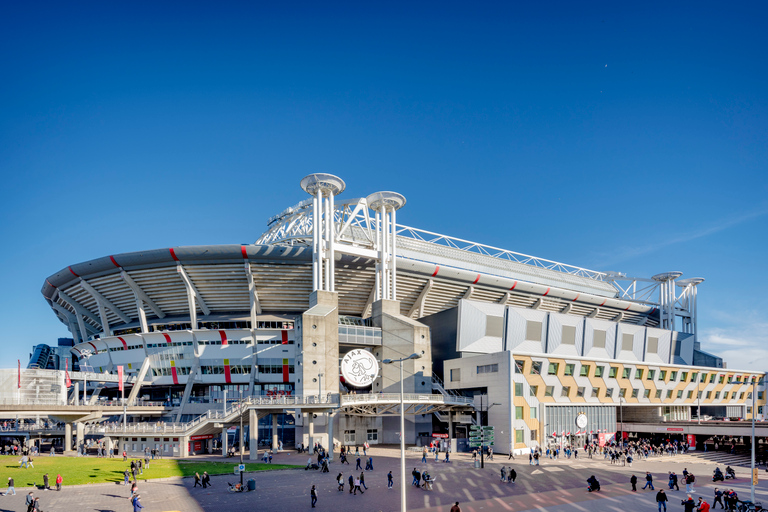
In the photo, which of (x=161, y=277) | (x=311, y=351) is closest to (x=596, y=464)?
(x=311, y=351)

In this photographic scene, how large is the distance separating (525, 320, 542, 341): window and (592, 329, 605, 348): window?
11.5 m

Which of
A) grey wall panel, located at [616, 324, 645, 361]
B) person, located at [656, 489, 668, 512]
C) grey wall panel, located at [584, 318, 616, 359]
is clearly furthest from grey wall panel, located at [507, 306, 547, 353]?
person, located at [656, 489, 668, 512]

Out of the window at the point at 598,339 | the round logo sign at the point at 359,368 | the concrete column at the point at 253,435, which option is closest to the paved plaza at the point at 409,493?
the concrete column at the point at 253,435

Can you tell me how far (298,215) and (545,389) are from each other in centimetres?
4396

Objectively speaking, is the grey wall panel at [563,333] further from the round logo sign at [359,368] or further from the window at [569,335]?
the round logo sign at [359,368]

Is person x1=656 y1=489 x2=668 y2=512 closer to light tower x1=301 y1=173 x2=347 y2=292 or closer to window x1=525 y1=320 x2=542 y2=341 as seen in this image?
light tower x1=301 y1=173 x2=347 y2=292

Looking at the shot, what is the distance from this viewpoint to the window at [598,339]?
285 ft

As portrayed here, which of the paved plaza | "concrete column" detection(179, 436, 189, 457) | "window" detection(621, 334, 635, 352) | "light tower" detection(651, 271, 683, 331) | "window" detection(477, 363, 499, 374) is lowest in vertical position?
"concrete column" detection(179, 436, 189, 457)

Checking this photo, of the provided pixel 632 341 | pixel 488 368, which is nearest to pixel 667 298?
pixel 632 341

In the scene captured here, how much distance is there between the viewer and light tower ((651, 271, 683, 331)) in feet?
361

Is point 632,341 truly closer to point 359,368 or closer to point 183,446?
point 359,368

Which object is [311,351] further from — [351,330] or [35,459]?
[35,459]

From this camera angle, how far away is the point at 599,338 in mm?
87500

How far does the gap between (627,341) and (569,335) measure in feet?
46.4
